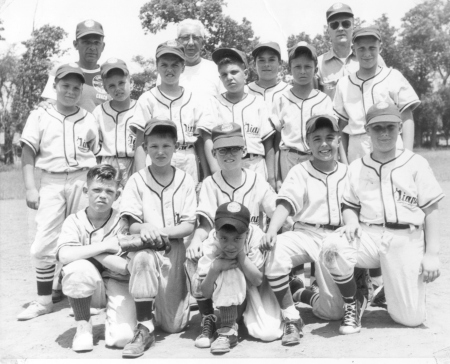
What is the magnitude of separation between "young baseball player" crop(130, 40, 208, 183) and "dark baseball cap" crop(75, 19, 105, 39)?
3.73 ft

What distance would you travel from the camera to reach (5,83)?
39.7 m

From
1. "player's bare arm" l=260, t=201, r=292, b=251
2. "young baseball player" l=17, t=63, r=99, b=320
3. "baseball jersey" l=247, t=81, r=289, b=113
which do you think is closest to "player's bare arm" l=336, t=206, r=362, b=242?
"player's bare arm" l=260, t=201, r=292, b=251

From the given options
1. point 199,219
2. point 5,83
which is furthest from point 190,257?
point 5,83

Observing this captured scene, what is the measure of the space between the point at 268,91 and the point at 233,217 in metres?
2.11

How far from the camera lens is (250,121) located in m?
4.91

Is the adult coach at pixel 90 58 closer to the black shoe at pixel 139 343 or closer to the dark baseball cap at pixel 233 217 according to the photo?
the dark baseball cap at pixel 233 217

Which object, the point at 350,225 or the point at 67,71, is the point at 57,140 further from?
the point at 350,225

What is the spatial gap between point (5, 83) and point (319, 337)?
40.7 meters

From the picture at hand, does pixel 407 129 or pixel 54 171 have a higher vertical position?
pixel 407 129

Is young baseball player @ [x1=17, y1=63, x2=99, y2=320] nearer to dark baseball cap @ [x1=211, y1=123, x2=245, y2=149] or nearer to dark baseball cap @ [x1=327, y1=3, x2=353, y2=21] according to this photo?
dark baseball cap @ [x1=211, y1=123, x2=245, y2=149]

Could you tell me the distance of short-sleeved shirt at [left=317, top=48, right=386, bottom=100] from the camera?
5.66 m

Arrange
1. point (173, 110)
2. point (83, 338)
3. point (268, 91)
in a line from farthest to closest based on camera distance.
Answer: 1. point (268, 91)
2. point (173, 110)
3. point (83, 338)

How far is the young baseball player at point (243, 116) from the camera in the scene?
488cm

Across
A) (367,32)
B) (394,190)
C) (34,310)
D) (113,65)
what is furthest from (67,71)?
(394,190)
